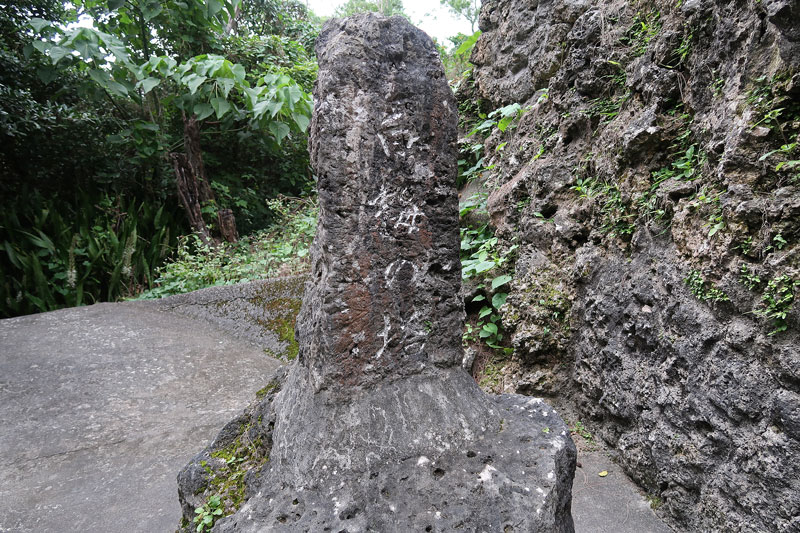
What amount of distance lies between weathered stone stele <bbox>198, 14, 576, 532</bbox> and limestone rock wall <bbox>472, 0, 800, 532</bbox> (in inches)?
33.6

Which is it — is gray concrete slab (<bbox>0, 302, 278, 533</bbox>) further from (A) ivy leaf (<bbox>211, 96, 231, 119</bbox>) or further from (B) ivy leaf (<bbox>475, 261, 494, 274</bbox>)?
(A) ivy leaf (<bbox>211, 96, 231, 119</bbox>)

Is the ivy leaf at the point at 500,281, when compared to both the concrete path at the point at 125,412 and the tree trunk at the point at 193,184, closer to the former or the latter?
the concrete path at the point at 125,412

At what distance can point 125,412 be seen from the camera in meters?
3.19

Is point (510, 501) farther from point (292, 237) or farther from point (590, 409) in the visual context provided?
point (292, 237)

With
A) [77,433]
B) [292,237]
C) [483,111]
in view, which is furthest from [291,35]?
[77,433]

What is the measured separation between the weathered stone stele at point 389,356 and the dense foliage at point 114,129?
304cm

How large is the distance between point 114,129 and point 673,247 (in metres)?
6.89

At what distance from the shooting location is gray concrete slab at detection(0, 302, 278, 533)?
7.73ft

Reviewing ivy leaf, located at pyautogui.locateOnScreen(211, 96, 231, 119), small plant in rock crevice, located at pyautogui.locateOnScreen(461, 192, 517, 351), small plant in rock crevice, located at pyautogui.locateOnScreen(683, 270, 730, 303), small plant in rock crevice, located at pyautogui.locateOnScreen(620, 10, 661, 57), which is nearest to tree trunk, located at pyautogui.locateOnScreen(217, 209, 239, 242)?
ivy leaf, located at pyautogui.locateOnScreen(211, 96, 231, 119)

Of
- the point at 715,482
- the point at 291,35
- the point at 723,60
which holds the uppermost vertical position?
the point at 291,35

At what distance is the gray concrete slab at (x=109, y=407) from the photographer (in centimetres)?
236

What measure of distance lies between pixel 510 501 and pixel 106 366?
11.5ft

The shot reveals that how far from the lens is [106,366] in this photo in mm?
3662

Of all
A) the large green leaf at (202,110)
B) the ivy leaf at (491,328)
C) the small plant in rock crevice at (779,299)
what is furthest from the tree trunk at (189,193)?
the small plant in rock crevice at (779,299)
